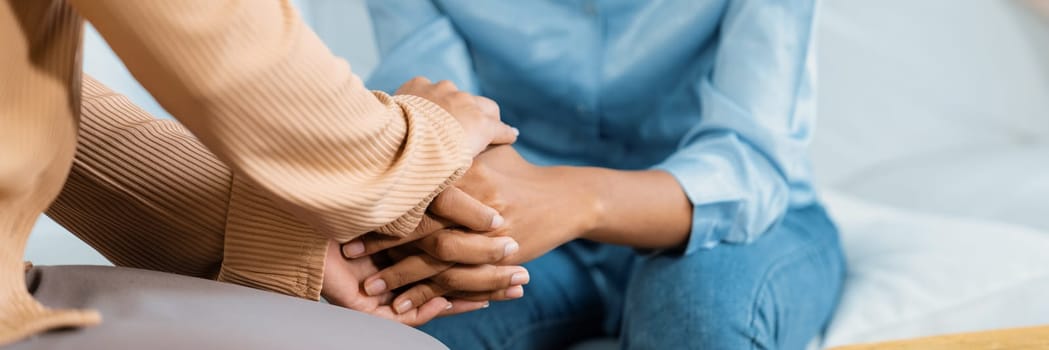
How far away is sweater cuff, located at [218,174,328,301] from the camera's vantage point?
80cm

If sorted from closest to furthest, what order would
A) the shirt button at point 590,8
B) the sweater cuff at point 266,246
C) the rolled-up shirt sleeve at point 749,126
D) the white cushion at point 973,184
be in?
1. the sweater cuff at point 266,246
2. the rolled-up shirt sleeve at point 749,126
3. the shirt button at point 590,8
4. the white cushion at point 973,184

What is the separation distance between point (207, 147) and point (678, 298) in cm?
47

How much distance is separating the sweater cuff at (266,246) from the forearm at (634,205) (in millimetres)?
274

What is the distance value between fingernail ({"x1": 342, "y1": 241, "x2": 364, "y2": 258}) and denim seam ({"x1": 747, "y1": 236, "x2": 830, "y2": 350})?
1.14 ft

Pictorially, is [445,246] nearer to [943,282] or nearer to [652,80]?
[652,80]

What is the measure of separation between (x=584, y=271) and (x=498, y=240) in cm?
32

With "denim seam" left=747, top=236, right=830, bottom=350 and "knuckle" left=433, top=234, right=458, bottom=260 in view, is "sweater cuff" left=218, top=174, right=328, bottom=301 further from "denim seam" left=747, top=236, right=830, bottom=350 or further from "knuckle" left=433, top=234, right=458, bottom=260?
"denim seam" left=747, top=236, right=830, bottom=350

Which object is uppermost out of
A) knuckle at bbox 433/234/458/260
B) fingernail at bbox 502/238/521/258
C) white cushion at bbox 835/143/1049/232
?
knuckle at bbox 433/234/458/260

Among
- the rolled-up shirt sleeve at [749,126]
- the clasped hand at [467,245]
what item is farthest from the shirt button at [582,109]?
the clasped hand at [467,245]

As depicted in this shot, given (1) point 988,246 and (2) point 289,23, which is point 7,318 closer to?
(2) point 289,23

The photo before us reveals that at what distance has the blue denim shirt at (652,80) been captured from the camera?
1064 mm

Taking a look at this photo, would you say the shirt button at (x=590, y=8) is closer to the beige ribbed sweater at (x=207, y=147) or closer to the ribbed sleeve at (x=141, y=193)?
the beige ribbed sweater at (x=207, y=147)

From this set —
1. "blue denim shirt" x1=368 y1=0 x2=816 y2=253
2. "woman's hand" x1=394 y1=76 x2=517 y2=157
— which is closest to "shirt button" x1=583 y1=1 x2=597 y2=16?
"blue denim shirt" x1=368 y1=0 x2=816 y2=253

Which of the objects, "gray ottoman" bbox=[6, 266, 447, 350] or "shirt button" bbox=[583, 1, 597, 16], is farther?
"shirt button" bbox=[583, 1, 597, 16]
